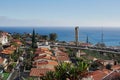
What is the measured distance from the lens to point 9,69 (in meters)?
47.7

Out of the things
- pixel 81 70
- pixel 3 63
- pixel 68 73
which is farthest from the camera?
pixel 3 63

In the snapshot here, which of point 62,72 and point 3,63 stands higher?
point 62,72

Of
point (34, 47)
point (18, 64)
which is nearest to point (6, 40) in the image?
point (34, 47)

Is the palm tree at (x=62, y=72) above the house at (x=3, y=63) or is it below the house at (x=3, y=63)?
above

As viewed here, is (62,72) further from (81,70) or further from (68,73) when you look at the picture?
(81,70)

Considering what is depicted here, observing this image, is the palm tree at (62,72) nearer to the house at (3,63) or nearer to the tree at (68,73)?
the tree at (68,73)

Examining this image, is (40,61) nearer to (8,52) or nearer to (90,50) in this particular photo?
(8,52)

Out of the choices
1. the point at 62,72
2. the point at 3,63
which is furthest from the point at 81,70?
the point at 3,63

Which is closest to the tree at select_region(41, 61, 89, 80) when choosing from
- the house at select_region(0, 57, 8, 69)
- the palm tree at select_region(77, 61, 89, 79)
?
the palm tree at select_region(77, 61, 89, 79)

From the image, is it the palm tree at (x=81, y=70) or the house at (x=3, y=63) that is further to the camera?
the house at (x=3, y=63)

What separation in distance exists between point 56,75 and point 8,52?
3777 centimetres

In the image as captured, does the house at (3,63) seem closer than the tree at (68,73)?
No

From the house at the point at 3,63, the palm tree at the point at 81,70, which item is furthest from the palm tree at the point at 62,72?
the house at the point at 3,63

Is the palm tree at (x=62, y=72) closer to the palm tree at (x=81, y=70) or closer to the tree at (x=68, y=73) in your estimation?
the tree at (x=68, y=73)
